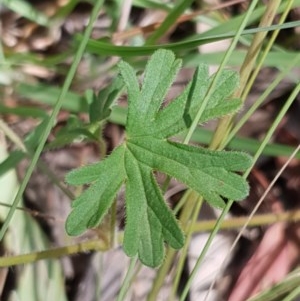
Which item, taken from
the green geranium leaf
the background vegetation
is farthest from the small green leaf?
the background vegetation

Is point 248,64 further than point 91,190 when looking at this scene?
Yes

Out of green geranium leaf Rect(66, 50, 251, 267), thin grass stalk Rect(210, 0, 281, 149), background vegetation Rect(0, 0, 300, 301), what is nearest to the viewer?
green geranium leaf Rect(66, 50, 251, 267)

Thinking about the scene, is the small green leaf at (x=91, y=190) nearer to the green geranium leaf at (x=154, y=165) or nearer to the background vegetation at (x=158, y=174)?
the green geranium leaf at (x=154, y=165)

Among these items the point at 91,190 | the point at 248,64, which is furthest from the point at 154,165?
the point at 248,64

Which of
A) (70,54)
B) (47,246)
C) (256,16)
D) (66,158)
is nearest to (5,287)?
(47,246)

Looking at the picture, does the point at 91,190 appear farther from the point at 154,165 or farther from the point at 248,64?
the point at 248,64

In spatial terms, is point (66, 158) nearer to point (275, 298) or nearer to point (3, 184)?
point (3, 184)

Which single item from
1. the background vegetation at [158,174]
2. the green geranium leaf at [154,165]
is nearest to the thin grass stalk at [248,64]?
the background vegetation at [158,174]

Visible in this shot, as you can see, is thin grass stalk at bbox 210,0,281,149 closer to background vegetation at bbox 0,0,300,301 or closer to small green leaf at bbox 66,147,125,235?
background vegetation at bbox 0,0,300,301
